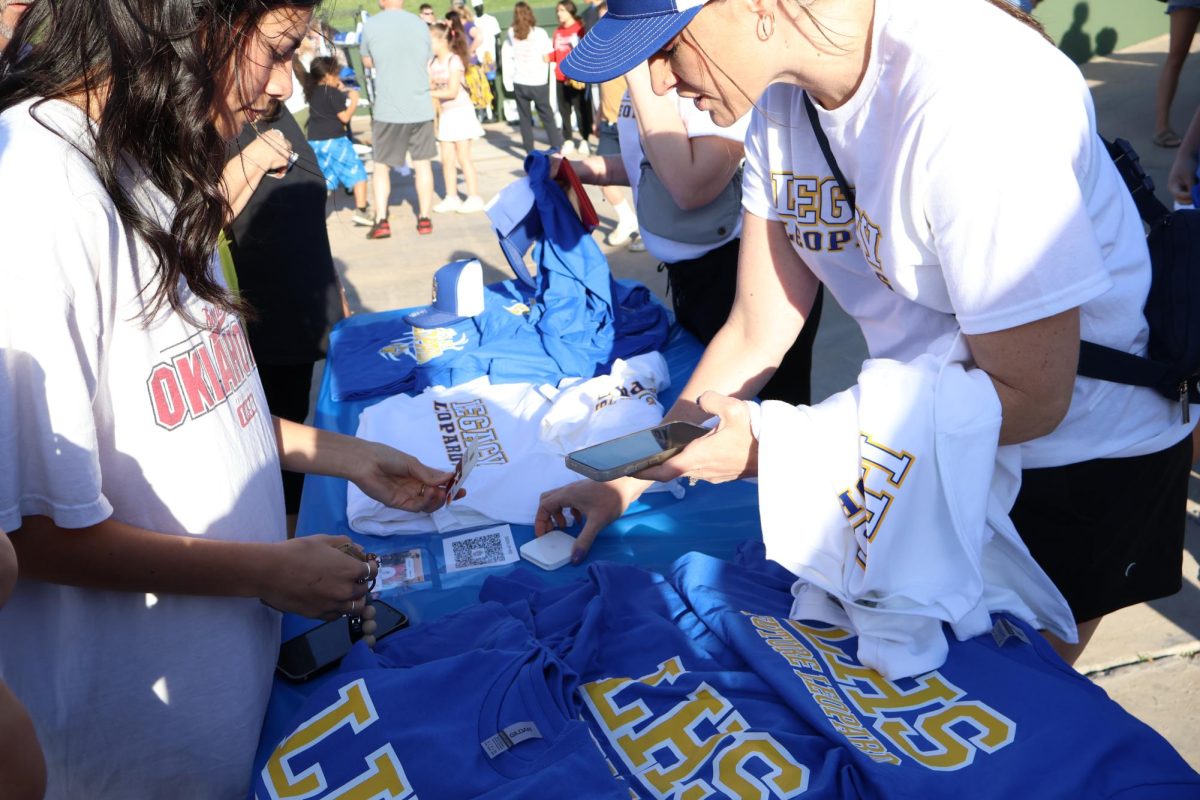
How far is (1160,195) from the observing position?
626 cm

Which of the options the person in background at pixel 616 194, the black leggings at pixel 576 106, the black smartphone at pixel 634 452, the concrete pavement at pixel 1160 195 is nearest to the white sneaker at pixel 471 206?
the concrete pavement at pixel 1160 195

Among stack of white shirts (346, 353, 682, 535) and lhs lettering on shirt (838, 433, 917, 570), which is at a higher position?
lhs lettering on shirt (838, 433, 917, 570)

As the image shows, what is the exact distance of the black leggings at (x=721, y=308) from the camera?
2.67 meters

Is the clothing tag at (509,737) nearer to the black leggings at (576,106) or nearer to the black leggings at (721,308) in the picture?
the black leggings at (721,308)

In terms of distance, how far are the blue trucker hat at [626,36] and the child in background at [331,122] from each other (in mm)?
5302

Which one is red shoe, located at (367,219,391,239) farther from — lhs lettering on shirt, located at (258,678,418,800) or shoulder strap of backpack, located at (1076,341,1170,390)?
shoulder strap of backpack, located at (1076,341,1170,390)

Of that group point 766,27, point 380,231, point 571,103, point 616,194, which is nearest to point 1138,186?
point 766,27

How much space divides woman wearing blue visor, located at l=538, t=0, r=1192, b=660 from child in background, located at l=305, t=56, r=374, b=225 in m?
5.39

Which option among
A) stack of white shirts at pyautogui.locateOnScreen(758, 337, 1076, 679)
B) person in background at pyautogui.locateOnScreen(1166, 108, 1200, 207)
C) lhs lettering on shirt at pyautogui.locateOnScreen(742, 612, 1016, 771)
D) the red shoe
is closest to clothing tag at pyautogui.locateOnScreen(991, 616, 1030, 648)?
stack of white shirts at pyautogui.locateOnScreen(758, 337, 1076, 679)

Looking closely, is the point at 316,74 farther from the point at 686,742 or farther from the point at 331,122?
the point at 686,742

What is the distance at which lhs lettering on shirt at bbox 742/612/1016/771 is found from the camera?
121cm

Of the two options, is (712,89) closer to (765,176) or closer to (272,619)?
(765,176)

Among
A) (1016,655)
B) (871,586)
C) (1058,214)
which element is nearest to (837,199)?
(1058,214)

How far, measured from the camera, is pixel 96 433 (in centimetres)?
106
